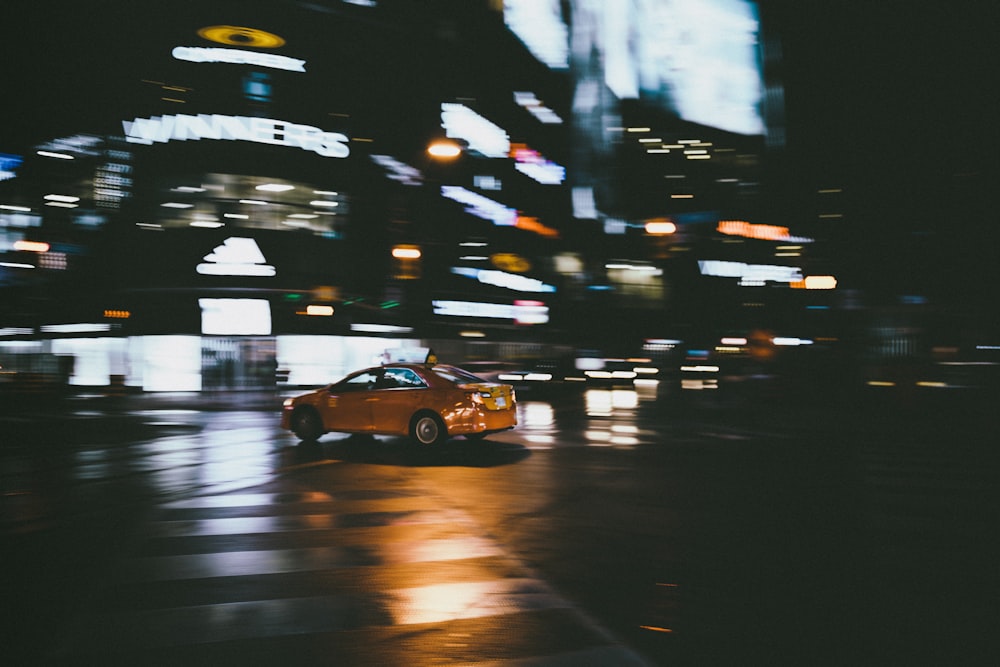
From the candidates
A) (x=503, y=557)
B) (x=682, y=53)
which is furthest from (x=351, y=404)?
(x=682, y=53)

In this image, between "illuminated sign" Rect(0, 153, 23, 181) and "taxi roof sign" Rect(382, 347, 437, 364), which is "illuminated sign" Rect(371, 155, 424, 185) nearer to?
"taxi roof sign" Rect(382, 347, 437, 364)

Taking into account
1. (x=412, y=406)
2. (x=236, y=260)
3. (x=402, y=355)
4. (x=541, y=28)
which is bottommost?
(x=412, y=406)

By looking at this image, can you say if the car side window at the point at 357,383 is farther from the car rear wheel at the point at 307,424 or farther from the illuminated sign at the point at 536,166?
the illuminated sign at the point at 536,166

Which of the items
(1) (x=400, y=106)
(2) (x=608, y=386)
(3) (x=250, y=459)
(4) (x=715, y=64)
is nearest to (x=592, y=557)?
(3) (x=250, y=459)

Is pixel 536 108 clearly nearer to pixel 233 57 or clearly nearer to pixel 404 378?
pixel 233 57

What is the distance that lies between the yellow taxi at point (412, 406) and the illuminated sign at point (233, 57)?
1004 inches

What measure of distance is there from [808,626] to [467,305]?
43.9 metres

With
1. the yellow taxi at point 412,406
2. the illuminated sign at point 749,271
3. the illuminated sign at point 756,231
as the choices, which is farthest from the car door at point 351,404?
the illuminated sign at point 756,231

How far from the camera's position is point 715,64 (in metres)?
89.8

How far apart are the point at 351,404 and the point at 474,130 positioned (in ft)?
139

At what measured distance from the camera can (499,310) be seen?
51.5 m

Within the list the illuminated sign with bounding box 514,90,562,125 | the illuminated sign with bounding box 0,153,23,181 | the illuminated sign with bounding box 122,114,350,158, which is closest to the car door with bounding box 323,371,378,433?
the illuminated sign with bounding box 122,114,350,158

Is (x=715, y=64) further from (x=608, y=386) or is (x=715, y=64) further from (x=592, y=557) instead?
(x=592, y=557)

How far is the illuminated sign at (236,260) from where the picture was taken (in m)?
34.8
